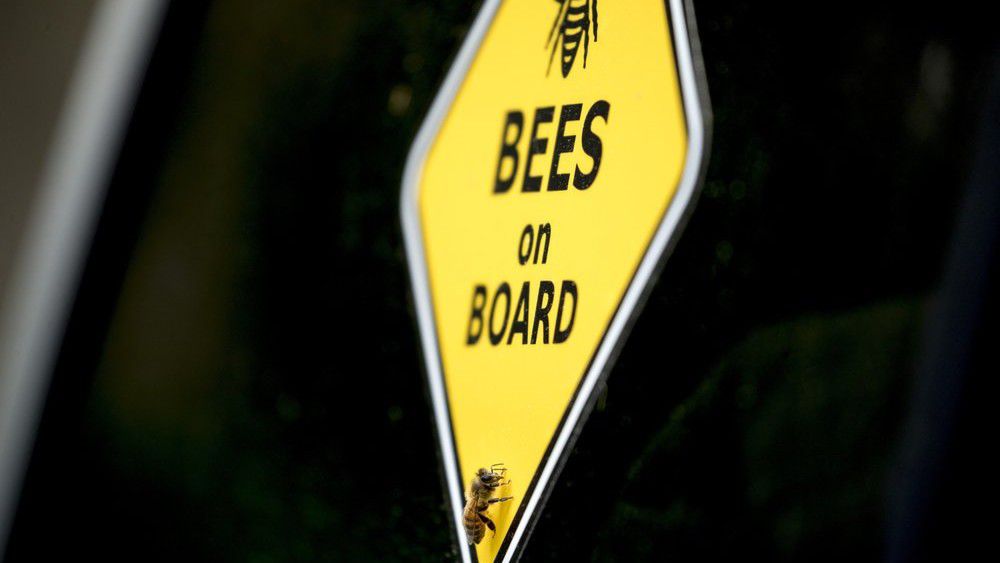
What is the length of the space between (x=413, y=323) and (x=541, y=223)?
8.5 inches

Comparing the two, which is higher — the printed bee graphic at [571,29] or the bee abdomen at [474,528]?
the printed bee graphic at [571,29]

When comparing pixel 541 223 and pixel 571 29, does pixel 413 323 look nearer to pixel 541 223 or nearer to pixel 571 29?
pixel 541 223

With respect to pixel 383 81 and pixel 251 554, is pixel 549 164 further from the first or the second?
pixel 251 554

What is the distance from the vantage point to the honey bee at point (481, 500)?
1054 mm

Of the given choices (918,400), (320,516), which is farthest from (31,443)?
(918,400)

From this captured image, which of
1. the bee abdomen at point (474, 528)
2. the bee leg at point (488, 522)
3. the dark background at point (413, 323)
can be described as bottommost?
the bee abdomen at point (474, 528)

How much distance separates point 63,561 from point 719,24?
3.67 ft

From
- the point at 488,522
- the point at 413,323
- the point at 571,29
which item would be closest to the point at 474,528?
the point at 488,522

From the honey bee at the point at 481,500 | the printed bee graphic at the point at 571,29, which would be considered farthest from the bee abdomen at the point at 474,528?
the printed bee graphic at the point at 571,29

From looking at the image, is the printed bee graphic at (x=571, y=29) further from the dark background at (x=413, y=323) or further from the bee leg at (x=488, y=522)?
the bee leg at (x=488, y=522)

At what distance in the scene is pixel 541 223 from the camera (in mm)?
1077

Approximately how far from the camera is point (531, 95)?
3.64 feet

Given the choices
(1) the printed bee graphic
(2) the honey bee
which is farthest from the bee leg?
(1) the printed bee graphic

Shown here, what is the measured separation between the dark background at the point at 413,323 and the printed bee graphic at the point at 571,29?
122mm
